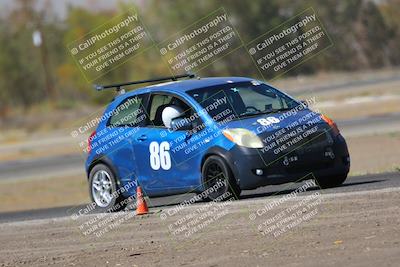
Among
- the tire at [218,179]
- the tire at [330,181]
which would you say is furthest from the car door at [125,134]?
the tire at [330,181]

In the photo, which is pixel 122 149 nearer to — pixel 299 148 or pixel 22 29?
pixel 299 148

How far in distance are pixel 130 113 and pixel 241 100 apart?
1.61m

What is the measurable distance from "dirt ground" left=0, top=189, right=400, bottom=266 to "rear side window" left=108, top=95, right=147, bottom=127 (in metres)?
1.54

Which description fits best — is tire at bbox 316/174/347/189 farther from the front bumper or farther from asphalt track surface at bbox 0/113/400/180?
asphalt track surface at bbox 0/113/400/180

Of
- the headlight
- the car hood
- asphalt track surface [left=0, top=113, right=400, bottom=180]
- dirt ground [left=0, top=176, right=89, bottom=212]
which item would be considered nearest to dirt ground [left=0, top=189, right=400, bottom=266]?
the headlight

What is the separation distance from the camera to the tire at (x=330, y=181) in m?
12.2

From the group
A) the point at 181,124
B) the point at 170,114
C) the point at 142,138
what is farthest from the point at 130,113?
the point at 181,124

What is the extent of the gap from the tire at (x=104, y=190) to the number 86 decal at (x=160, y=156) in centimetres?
84

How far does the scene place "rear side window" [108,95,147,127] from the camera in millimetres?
12711

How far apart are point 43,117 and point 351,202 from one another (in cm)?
5009

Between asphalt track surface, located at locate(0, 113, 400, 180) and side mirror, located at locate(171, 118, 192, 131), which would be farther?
asphalt track surface, located at locate(0, 113, 400, 180)

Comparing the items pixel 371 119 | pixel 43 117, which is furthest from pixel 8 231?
pixel 43 117

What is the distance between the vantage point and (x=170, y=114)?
12.2 m

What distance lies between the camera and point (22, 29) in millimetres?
96875
